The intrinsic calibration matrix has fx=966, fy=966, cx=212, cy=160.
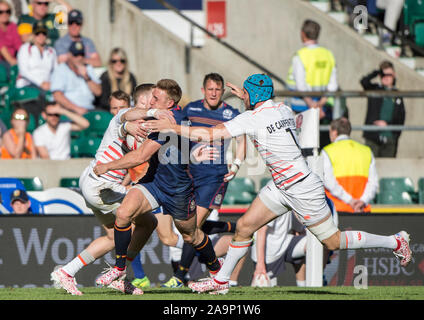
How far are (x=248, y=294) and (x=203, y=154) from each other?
165cm

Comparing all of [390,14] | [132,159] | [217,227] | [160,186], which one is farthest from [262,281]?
[390,14]

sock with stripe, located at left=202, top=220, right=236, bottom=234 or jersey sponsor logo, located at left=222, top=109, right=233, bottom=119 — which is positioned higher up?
jersey sponsor logo, located at left=222, top=109, right=233, bottom=119

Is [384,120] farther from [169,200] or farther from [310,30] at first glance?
[169,200]

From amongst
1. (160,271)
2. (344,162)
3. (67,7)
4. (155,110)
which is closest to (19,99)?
(67,7)

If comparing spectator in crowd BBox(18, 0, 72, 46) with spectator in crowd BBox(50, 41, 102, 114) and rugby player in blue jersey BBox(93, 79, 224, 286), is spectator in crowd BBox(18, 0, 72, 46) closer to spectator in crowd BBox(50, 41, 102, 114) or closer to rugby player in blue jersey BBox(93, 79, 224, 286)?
spectator in crowd BBox(50, 41, 102, 114)

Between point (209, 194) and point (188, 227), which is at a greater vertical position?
point (209, 194)

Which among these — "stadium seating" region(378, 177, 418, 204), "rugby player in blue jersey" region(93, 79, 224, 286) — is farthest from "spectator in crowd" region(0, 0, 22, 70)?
"rugby player in blue jersey" region(93, 79, 224, 286)

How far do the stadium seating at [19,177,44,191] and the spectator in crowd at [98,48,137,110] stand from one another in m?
2.04

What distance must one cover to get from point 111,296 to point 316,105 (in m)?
6.18

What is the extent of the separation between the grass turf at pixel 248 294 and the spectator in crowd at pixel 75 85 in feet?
17.2

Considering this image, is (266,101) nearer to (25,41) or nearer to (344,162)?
(344,162)

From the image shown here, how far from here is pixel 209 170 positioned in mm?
11711

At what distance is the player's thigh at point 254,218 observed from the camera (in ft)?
31.2

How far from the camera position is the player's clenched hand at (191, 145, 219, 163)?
395 inches
